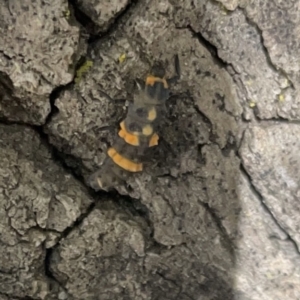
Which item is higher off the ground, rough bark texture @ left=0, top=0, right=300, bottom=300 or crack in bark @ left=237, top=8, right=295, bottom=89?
crack in bark @ left=237, top=8, right=295, bottom=89

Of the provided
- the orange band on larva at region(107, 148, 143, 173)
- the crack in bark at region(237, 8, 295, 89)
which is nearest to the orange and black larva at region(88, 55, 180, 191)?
the orange band on larva at region(107, 148, 143, 173)

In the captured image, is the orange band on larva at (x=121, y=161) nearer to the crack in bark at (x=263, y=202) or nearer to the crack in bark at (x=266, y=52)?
the crack in bark at (x=263, y=202)

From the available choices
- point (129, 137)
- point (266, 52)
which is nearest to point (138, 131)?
point (129, 137)

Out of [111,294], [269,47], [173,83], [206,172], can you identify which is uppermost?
[269,47]

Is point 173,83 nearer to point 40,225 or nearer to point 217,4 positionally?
point 217,4

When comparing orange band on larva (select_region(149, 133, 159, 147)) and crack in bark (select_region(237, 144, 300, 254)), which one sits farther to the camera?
crack in bark (select_region(237, 144, 300, 254))

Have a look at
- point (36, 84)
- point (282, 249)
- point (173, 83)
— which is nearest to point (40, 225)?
point (36, 84)

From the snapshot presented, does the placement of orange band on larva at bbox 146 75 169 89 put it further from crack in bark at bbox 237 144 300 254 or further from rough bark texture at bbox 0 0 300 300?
crack in bark at bbox 237 144 300 254
